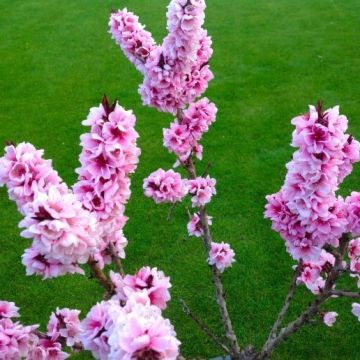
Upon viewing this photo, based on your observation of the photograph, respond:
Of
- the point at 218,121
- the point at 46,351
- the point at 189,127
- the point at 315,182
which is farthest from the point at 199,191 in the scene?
the point at 218,121

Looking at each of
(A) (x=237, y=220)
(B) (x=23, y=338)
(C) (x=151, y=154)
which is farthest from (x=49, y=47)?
(B) (x=23, y=338)

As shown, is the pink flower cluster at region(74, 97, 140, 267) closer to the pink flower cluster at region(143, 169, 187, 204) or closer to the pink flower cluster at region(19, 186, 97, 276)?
the pink flower cluster at region(19, 186, 97, 276)

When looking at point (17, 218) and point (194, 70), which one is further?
point (17, 218)

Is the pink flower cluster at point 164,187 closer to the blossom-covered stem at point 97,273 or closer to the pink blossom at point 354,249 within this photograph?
the blossom-covered stem at point 97,273

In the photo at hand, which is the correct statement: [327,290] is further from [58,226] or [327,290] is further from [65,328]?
[58,226]

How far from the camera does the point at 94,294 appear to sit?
4609mm

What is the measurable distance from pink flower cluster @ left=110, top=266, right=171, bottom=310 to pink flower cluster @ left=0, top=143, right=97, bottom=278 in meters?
0.19

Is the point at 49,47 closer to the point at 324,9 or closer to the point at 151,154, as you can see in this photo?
the point at 151,154

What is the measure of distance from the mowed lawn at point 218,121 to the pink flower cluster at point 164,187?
171 centimetres

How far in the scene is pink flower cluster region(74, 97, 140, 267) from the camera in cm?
189

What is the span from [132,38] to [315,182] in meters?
1.56

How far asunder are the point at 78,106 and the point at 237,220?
351 centimetres

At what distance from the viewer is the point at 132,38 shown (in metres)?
3.12

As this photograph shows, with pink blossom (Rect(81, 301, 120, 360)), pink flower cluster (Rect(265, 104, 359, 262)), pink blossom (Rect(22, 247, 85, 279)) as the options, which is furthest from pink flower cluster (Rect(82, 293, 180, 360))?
pink flower cluster (Rect(265, 104, 359, 262))
